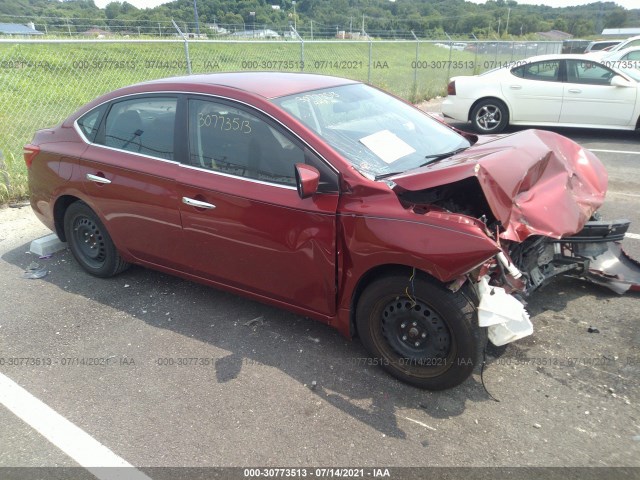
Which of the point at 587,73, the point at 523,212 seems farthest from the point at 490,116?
the point at 523,212

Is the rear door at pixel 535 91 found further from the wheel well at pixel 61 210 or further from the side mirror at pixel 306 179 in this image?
the wheel well at pixel 61 210

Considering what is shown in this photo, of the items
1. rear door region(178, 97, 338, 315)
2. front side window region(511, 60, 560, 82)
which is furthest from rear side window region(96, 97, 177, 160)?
front side window region(511, 60, 560, 82)

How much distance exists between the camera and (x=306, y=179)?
2.76 meters

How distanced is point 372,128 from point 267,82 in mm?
839

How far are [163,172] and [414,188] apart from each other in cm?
185

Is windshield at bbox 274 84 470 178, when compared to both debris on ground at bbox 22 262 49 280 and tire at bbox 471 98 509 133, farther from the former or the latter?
tire at bbox 471 98 509 133

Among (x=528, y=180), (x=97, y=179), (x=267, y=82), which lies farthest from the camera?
(x=97, y=179)

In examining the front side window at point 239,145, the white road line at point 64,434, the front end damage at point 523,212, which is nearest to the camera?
the white road line at point 64,434

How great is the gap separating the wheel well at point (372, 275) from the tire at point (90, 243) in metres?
2.27

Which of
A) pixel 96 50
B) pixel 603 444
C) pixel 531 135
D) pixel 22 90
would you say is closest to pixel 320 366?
pixel 603 444

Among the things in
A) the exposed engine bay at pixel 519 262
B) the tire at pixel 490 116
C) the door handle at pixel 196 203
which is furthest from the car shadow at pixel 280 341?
the tire at pixel 490 116

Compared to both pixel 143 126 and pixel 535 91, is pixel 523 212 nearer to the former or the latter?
pixel 143 126

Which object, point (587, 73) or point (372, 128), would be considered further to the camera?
point (587, 73)

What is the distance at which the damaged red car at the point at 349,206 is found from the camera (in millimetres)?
2711
